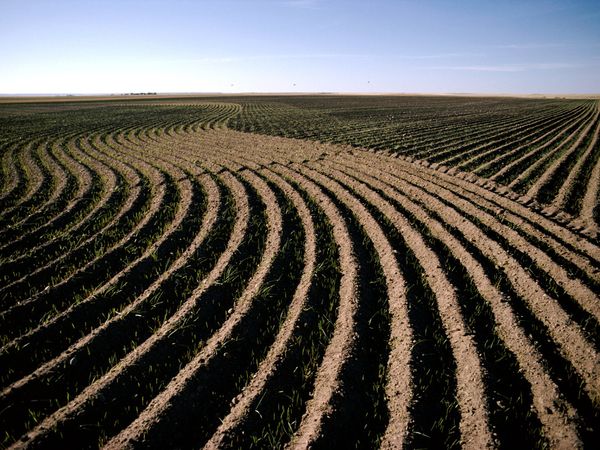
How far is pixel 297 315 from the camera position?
11.5 ft

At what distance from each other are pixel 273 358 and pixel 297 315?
60cm

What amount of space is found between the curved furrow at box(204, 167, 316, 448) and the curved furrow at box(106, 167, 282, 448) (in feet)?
1.32

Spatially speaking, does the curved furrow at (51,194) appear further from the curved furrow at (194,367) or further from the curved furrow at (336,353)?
the curved furrow at (336,353)

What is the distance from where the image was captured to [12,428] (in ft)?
7.80

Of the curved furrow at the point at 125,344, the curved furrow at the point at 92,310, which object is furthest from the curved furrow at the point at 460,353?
the curved furrow at the point at 92,310

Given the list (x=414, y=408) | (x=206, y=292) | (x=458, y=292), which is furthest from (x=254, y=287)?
(x=458, y=292)

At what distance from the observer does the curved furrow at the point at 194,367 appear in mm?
2324

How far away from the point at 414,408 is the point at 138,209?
5513 mm

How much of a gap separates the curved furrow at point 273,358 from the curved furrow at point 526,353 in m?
1.96

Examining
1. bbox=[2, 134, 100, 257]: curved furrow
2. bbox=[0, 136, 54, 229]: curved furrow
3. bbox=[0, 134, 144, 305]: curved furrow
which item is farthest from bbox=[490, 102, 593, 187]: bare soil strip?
bbox=[0, 136, 54, 229]: curved furrow

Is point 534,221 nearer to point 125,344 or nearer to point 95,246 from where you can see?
point 125,344

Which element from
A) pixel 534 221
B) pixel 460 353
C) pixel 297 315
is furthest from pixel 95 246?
pixel 534 221

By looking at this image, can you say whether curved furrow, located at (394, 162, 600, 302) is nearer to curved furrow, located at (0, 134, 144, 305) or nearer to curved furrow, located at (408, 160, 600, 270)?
curved furrow, located at (408, 160, 600, 270)

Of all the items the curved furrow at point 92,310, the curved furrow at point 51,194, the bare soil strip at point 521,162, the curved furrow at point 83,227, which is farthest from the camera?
the bare soil strip at point 521,162
